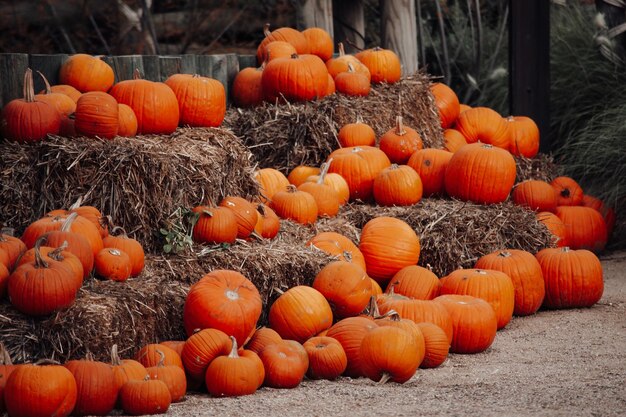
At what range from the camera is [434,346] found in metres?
4.99

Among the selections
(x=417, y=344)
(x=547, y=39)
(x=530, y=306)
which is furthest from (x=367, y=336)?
(x=547, y=39)

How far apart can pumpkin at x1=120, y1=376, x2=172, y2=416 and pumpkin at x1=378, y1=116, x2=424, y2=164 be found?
11.8ft

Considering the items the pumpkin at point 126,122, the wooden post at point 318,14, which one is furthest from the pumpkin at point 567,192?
the pumpkin at point 126,122

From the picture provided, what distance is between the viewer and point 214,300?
4723 millimetres

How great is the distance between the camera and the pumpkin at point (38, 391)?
12.6 feet

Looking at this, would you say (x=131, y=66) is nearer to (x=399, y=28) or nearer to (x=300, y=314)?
(x=300, y=314)

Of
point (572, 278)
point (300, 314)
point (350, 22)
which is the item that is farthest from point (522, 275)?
point (350, 22)

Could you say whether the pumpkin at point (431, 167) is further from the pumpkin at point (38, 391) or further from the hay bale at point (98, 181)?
the pumpkin at point (38, 391)

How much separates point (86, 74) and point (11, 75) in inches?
16.9

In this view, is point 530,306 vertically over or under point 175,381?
under

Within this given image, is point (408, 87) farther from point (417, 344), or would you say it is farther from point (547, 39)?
point (417, 344)

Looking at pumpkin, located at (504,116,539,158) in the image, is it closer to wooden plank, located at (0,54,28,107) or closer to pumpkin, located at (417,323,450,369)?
pumpkin, located at (417,323,450,369)

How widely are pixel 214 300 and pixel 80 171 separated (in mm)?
1108

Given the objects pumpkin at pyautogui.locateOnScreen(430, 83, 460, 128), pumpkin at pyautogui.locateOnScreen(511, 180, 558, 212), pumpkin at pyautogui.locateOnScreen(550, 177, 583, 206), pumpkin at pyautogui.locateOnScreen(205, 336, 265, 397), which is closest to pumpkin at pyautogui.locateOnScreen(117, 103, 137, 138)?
pumpkin at pyautogui.locateOnScreen(205, 336, 265, 397)
